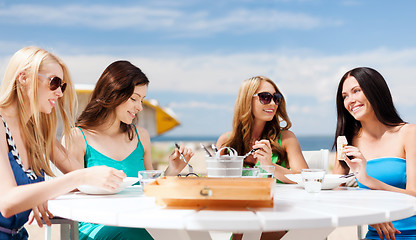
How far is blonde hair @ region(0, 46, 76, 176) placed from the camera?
93.0 inches

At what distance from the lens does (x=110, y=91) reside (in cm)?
330

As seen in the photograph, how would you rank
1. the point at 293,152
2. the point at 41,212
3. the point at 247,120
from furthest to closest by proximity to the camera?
the point at 247,120, the point at 293,152, the point at 41,212

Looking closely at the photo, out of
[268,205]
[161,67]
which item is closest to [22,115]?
[268,205]

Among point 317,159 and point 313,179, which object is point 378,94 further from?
point 313,179

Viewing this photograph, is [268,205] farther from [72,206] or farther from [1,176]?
[1,176]

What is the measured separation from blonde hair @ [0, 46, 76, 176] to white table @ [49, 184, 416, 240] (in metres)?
0.40

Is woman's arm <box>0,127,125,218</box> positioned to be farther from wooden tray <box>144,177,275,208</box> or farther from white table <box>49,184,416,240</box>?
wooden tray <box>144,177,275,208</box>

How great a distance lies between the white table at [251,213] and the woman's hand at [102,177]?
0.08m

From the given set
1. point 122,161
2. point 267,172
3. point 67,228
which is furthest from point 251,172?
point 122,161

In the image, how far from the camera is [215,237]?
3.35m

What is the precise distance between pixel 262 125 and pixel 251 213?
232cm

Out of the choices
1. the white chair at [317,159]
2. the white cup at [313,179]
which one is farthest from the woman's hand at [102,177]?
the white chair at [317,159]

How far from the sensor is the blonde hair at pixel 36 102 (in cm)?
236

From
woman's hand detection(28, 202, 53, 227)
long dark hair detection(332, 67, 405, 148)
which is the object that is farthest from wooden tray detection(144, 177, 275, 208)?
long dark hair detection(332, 67, 405, 148)
